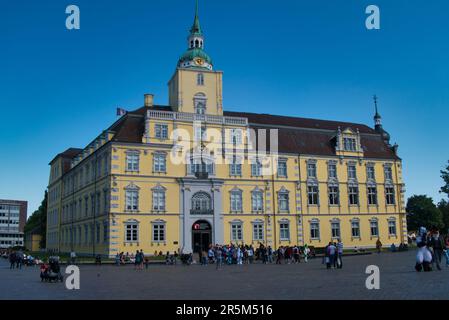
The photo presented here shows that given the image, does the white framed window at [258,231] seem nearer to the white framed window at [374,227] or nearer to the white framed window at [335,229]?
the white framed window at [335,229]

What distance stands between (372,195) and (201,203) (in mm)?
24513

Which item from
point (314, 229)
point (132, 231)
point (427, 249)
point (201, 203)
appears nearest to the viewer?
point (427, 249)

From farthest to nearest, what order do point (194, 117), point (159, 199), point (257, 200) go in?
point (257, 200) → point (194, 117) → point (159, 199)

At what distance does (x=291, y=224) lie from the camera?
191 ft

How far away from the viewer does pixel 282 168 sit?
5888 cm

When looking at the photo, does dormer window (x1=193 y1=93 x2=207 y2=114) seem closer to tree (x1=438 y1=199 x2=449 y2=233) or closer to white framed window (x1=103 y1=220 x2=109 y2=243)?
white framed window (x1=103 y1=220 x2=109 y2=243)

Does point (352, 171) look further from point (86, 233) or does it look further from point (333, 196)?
point (86, 233)

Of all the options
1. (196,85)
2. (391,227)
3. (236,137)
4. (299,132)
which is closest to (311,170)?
(299,132)

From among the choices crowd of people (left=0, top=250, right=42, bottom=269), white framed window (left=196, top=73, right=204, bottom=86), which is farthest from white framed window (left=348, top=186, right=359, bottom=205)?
crowd of people (left=0, top=250, right=42, bottom=269)

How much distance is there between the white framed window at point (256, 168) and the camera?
5719 centimetres

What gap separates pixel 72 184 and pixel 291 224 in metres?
32.4

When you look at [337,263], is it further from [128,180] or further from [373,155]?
[373,155]

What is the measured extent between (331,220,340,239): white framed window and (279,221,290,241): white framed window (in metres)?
6.52
